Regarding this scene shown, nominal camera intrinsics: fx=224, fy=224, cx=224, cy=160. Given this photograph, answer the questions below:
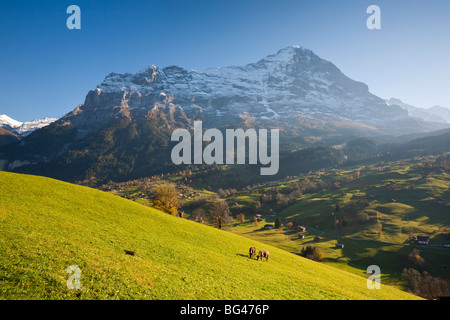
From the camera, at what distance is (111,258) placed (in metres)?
22.8

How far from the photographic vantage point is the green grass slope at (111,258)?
16.7m

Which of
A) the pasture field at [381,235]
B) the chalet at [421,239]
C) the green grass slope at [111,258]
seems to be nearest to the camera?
the green grass slope at [111,258]

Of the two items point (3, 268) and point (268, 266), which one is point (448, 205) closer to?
point (268, 266)

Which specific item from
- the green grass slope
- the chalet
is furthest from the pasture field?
the green grass slope

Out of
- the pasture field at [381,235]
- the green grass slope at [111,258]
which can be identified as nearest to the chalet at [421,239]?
the pasture field at [381,235]

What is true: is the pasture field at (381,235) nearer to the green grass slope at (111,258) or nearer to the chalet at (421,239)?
the chalet at (421,239)

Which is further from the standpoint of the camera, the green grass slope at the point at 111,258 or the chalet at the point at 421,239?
the chalet at the point at 421,239

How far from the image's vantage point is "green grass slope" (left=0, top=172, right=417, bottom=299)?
16.7 meters

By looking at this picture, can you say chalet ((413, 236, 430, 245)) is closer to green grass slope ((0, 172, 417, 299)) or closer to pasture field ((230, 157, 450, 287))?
pasture field ((230, 157, 450, 287))

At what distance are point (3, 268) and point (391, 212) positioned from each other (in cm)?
23092

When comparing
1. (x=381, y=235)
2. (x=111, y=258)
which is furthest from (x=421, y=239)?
(x=111, y=258)

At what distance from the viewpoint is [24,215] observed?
3006cm

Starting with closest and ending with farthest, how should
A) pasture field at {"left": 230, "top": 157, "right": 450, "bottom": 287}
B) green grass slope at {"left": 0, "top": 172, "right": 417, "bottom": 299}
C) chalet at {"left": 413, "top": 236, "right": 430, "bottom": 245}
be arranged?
1. green grass slope at {"left": 0, "top": 172, "right": 417, "bottom": 299}
2. pasture field at {"left": 230, "top": 157, "right": 450, "bottom": 287}
3. chalet at {"left": 413, "top": 236, "right": 430, "bottom": 245}
